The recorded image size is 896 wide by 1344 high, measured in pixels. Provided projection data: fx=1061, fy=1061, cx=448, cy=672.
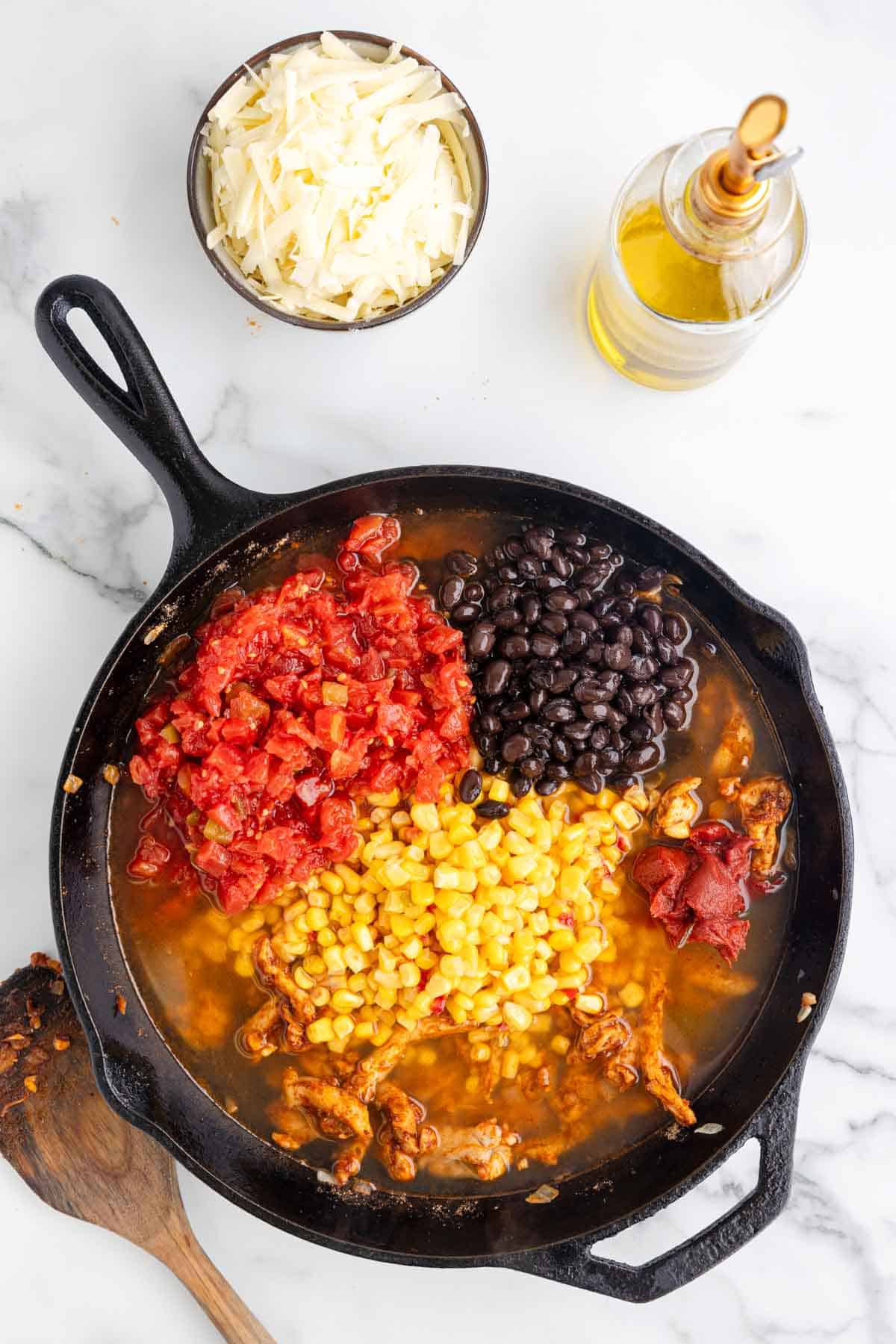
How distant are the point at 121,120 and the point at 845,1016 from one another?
13.4 ft

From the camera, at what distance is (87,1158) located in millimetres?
3582

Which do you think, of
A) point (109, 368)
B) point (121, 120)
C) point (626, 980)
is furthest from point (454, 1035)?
point (121, 120)

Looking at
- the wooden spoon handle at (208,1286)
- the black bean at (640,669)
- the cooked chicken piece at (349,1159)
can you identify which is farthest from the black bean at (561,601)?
the wooden spoon handle at (208,1286)

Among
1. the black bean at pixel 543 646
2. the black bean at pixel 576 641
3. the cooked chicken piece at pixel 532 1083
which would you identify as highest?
the black bean at pixel 543 646

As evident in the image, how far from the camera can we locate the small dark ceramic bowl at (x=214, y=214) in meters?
3.35

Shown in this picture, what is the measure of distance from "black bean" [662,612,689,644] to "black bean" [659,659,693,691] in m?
0.09

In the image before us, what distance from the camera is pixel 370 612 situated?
341 centimetres

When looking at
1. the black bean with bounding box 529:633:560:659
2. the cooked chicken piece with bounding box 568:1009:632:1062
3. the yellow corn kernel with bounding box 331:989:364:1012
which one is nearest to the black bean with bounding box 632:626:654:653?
the black bean with bounding box 529:633:560:659

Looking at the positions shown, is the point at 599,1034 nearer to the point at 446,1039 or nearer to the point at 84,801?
the point at 446,1039

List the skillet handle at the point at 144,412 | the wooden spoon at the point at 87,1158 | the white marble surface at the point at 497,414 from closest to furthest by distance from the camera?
the skillet handle at the point at 144,412 → the wooden spoon at the point at 87,1158 → the white marble surface at the point at 497,414

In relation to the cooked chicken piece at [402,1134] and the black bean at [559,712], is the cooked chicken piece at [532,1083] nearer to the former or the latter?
the cooked chicken piece at [402,1134]

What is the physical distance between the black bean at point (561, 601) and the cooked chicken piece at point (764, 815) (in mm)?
849

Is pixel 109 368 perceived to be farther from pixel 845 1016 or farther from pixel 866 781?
pixel 845 1016

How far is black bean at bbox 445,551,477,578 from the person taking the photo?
3.49 metres
